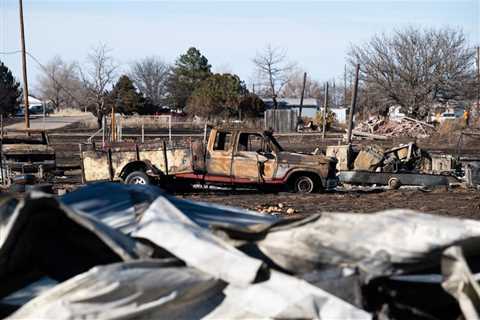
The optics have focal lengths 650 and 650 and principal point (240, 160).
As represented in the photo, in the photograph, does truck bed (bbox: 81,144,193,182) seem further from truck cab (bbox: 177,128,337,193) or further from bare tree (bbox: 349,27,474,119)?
bare tree (bbox: 349,27,474,119)

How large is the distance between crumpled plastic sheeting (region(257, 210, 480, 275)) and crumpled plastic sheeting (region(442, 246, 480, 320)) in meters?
0.07

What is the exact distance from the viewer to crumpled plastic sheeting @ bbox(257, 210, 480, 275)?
155 inches

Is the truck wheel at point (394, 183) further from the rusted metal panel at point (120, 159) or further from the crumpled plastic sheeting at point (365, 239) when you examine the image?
the crumpled plastic sheeting at point (365, 239)

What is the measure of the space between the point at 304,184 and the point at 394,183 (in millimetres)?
3073

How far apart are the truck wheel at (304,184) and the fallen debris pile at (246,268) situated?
12.8 meters

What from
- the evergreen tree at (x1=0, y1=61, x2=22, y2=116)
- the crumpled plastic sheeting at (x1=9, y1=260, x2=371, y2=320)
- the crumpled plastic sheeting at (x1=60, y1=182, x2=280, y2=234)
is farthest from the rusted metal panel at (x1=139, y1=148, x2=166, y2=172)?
the evergreen tree at (x1=0, y1=61, x2=22, y2=116)

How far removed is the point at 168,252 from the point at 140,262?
0.78ft

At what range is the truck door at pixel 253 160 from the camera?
1664cm

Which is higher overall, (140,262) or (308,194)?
(140,262)

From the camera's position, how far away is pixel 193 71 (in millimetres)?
76438

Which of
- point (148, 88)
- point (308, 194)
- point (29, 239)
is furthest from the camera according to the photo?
point (148, 88)

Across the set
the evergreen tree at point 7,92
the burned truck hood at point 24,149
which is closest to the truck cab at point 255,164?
the burned truck hood at point 24,149

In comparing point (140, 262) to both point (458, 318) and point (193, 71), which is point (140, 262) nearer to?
point (458, 318)

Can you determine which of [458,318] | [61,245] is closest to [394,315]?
[458,318]
